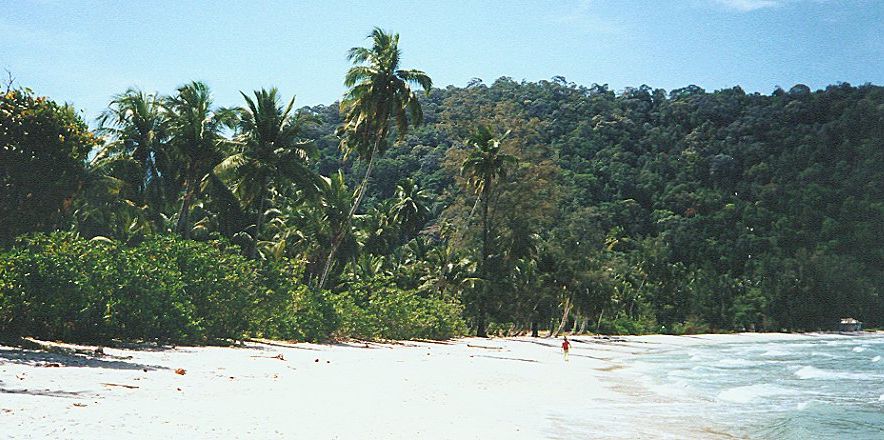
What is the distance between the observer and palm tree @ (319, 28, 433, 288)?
111 ft

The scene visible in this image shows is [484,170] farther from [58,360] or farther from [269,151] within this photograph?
[58,360]

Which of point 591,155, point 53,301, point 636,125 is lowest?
point 53,301

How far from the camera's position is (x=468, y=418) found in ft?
37.6

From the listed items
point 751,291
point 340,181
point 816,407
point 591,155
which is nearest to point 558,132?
point 591,155

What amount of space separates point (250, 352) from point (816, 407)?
13402mm

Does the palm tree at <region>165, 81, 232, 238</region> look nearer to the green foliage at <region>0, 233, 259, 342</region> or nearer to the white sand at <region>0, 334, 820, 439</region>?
the green foliage at <region>0, 233, 259, 342</region>

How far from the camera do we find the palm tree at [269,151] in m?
30.3

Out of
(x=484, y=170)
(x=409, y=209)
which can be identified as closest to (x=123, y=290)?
(x=484, y=170)

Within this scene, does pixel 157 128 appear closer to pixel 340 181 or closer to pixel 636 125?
pixel 340 181

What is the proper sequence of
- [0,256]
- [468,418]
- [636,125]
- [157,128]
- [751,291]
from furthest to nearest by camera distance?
[636,125], [751,291], [157,128], [0,256], [468,418]

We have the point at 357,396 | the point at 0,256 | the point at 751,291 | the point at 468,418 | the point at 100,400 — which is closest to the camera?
the point at 100,400

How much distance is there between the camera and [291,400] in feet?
35.7

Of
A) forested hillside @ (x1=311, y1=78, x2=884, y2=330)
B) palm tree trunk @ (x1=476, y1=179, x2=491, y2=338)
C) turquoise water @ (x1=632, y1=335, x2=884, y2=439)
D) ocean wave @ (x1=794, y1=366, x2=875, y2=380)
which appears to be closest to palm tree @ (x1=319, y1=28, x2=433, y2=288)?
palm tree trunk @ (x1=476, y1=179, x2=491, y2=338)

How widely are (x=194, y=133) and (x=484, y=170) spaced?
18.3 m
